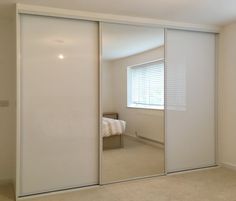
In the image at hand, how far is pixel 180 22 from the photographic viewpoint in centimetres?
393

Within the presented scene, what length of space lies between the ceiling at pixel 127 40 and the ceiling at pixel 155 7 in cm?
21

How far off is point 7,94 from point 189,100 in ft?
8.84

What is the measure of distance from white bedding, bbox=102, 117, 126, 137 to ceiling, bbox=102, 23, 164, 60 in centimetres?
87

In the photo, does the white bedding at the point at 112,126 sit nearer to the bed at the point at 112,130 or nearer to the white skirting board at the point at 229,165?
the bed at the point at 112,130

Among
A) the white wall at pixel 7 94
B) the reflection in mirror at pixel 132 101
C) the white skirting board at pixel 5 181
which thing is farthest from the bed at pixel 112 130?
the white skirting board at pixel 5 181

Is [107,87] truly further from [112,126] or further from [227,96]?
[227,96]

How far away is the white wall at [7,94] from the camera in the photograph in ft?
11.8

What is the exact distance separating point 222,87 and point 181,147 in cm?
120

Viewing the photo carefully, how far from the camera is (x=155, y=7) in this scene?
325 centimetres

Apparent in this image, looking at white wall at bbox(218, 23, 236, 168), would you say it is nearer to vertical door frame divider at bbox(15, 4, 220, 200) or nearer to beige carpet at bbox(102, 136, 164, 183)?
vertical door frame divider at bbox(15, 4, 220, 200)

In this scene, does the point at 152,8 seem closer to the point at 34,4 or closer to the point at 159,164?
the point at 34,4

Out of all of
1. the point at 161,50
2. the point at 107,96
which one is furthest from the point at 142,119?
the point at 161,50

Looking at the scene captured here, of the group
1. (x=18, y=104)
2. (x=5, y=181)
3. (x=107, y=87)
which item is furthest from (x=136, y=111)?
(x=5, y=181)

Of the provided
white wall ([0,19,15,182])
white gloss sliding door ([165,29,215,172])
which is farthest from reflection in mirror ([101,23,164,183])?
white wall ([0,19,15,182])
